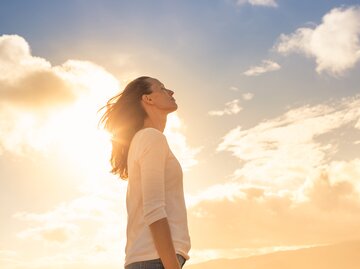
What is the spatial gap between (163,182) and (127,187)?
0.69 meters

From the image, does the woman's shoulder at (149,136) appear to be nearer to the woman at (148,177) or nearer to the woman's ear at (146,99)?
the woman at (148,177)

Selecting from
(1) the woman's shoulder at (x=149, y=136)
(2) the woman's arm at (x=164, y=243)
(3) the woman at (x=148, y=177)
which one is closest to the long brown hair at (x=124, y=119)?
(3) the woman at (x=148, y=177)

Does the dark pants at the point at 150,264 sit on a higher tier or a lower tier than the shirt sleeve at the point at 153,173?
lower

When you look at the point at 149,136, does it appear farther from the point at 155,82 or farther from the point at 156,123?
the point at 155,82

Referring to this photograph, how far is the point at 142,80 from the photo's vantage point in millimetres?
6449

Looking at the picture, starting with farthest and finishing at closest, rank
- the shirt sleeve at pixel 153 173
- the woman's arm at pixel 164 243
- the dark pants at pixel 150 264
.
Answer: the shirt sleeve at pixel 153 173 < the dark pants at pixel 150 264 < the woman's arm at pixel 164 243

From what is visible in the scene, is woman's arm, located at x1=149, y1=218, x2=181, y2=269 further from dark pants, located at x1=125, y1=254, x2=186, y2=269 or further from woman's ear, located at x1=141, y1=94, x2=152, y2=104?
woman's ear, located at x1=141, y1=94, x2=152, y2=104

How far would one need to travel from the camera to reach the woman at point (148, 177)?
4.97 m

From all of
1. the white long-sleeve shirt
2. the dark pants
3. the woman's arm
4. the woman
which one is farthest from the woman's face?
the dark pants

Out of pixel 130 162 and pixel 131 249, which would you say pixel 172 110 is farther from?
pixel 131 249

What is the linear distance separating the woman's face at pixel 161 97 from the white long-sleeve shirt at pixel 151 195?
78cm

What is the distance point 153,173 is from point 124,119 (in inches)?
47.0

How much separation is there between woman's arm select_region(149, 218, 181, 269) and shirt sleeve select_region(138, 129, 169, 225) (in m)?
0.07

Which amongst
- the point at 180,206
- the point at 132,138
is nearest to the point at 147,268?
the point at 180,206
